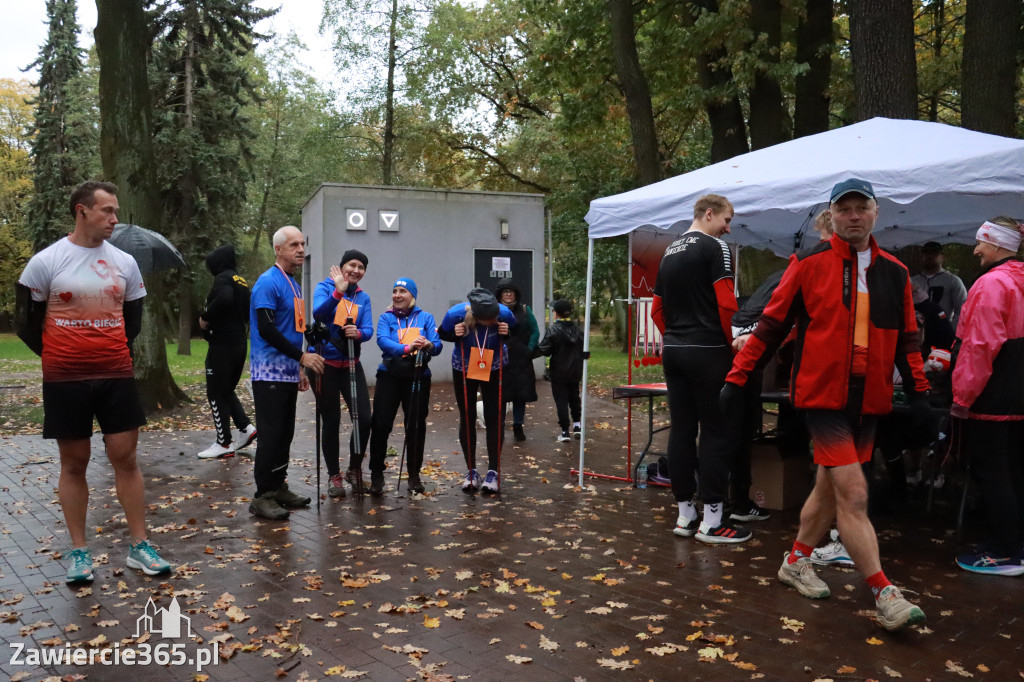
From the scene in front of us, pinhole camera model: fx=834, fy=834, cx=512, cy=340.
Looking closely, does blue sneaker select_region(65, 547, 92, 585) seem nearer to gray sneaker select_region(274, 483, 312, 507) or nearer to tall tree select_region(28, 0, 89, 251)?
gray sneaker select_region(274, 483, 312, 507)

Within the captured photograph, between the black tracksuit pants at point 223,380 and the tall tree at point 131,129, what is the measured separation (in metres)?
3.28

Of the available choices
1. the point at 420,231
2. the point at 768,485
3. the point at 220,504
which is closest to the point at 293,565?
the point at 220,504

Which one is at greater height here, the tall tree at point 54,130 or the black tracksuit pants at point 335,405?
the tall tree at point 54,130

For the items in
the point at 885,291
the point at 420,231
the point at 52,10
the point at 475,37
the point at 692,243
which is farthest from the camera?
the point at 52,10

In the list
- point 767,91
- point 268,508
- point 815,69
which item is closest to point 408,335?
point 268,508

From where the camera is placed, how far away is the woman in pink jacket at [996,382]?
4957 mm

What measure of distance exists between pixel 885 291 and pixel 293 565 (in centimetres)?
377

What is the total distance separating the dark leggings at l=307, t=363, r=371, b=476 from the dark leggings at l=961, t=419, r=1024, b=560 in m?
4.35

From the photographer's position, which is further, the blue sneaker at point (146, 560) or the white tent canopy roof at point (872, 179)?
the white tent canopy roof at point (872, 179)

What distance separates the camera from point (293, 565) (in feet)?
17.0

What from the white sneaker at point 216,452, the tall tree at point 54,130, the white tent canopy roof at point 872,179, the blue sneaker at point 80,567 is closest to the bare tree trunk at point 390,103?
the tall tree at point 54,130

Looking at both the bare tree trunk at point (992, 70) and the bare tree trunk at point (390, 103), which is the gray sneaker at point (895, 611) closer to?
the bare tree trunk at point (992, 70)

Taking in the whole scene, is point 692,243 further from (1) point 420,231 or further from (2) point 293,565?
(1) point 420,231

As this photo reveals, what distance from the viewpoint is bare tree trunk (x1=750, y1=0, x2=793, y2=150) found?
513 inches
